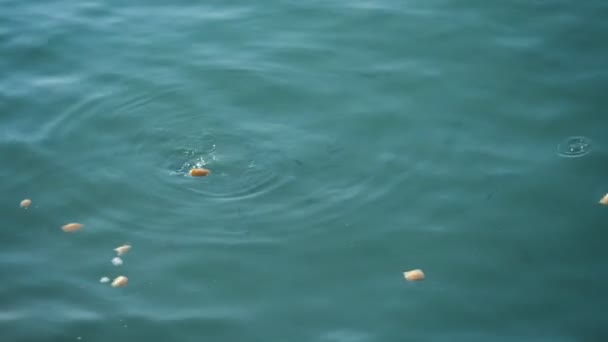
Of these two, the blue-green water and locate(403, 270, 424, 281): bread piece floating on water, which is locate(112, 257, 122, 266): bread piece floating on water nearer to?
the blue-green water

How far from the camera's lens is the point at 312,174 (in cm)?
568

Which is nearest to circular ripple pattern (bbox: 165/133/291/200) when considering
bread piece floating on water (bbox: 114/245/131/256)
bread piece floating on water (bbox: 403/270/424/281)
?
bread piece floating on water (bbox: 114/245/131/256)

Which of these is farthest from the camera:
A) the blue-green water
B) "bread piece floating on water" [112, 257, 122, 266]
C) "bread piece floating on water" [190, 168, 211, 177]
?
"bread piece floating on water" [190, 168, 211, 177]

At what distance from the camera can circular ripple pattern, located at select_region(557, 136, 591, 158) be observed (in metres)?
5.60

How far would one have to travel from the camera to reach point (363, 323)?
14.9 ft

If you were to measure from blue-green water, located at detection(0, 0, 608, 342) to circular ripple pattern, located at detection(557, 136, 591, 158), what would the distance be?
0.07 metres

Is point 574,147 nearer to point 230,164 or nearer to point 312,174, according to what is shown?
point 312,174

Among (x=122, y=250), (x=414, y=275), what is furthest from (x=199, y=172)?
(x=414, y=275)

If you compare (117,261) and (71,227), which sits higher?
(71,227)

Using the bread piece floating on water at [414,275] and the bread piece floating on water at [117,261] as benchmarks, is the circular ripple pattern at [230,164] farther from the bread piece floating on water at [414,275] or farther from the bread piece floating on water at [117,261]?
the bread piece floating on water at [414,275]

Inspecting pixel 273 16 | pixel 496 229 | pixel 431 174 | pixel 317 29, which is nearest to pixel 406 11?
pixel 317 29

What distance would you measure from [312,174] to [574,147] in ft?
7.18

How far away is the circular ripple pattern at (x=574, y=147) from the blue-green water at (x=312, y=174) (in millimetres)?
70

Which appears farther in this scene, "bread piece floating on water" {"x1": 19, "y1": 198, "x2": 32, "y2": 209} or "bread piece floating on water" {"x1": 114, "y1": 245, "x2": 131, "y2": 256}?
"bread piece floating on water" {"x1": 19, "y1": 198, "x2": 32, "y2": 209}
